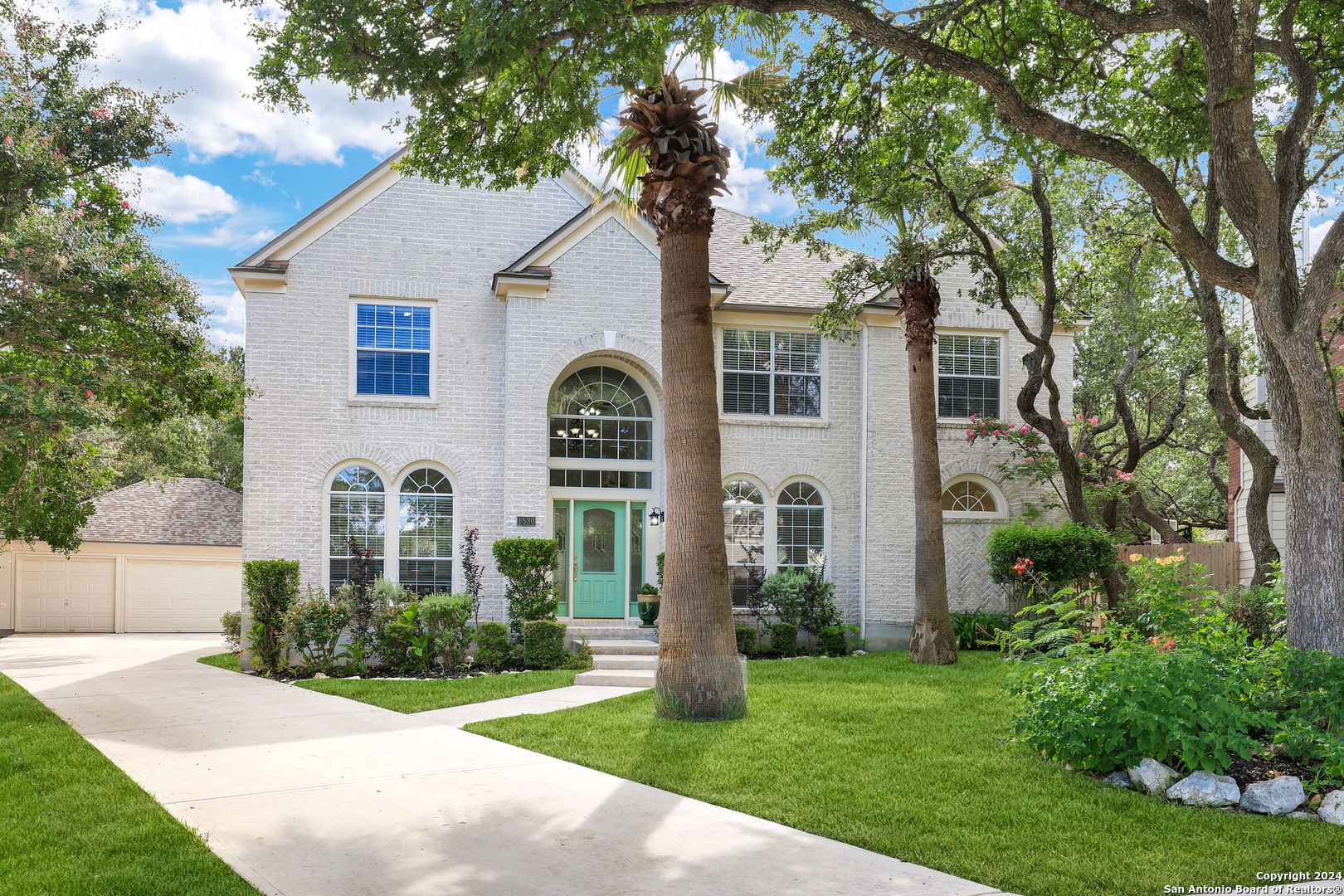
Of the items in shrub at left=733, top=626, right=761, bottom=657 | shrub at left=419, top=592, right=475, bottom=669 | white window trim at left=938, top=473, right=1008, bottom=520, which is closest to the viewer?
shrub at left=419, top=592, right=475, bottom=669

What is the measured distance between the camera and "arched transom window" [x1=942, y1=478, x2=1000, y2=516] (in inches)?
704

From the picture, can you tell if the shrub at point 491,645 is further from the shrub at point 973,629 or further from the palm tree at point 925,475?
the shrub at point 973,629

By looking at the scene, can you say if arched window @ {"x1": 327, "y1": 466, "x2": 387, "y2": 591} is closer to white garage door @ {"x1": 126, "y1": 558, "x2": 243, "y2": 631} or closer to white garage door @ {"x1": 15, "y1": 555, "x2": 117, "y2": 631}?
white garage door @ {"x1": 126, "y1": 558, "x2": 243, "y2": 631}

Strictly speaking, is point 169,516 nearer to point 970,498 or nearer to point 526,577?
point 526,577

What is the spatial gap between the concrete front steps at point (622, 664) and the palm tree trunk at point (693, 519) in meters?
2.21

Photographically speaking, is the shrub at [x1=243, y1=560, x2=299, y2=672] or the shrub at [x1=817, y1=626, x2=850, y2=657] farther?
the shrub at [x1=817, y1=626, x2=850, y2=657]

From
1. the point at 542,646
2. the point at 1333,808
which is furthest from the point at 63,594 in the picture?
A: the point at 1333,808

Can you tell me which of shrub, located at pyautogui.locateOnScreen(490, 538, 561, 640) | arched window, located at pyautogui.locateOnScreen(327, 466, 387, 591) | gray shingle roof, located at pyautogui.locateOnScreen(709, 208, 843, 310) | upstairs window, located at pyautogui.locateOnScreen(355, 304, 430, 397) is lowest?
shrub, located at pyautogui.locateOnScreen(490, 538, 561, 640)

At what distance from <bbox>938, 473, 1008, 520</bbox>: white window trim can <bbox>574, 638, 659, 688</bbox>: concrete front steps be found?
253 inches

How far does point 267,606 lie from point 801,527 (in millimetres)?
9254

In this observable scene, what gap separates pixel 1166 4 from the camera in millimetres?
8062

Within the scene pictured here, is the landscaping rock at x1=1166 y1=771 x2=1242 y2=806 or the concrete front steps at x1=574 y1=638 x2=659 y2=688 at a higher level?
the landscaping rock at x1=1166 y1=771 x2=1242 y2=806

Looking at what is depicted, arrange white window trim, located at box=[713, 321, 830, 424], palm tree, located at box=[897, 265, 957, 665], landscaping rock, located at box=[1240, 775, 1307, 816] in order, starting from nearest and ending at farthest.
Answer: landscaping rock, located at box=[1240, 775, 1307, 816] → palm tree, located at box=[897, 265, 957, 665] → white window trim, located at box=[713, 321, 830, 424]

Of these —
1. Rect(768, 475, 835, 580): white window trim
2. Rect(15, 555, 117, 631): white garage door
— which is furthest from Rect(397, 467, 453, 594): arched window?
Rect(15, 555, 117, 631): white garage door
